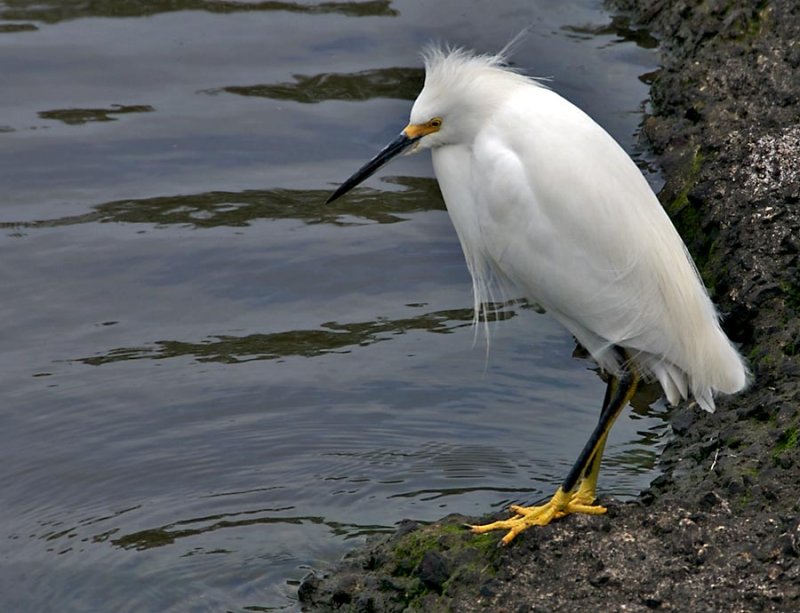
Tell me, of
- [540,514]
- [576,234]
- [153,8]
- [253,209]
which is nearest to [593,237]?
Answer: [576,234]

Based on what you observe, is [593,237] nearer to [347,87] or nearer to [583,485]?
[583,485]

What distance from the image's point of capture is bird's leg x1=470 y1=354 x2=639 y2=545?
4.34 meters

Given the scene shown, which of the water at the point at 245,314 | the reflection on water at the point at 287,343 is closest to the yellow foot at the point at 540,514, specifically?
the water at the point at 245,314

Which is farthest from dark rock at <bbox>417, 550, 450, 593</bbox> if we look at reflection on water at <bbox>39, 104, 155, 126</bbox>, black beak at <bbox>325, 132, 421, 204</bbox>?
reflection on water at <bbox>39, 104, 155, 126</bbox>

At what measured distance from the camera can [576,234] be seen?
176 inches

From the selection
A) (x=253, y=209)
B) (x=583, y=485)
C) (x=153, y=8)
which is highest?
(x=153, y=8)

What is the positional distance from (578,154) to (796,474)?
1.26m

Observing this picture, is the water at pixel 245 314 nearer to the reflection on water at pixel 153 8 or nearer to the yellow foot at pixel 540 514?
the reflection on water at pixel 153 8

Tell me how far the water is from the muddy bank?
22.7 inches

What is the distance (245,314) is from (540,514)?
2.81 metres

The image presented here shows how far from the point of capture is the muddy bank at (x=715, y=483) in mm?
3840

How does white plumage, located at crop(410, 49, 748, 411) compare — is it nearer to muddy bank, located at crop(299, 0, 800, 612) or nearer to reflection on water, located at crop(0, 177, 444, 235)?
muddy bank, located at crop(299, 0, 800, 612)

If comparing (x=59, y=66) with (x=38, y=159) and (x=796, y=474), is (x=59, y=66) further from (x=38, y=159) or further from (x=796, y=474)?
(x=796, y=474)

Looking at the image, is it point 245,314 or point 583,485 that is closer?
point 583,485
